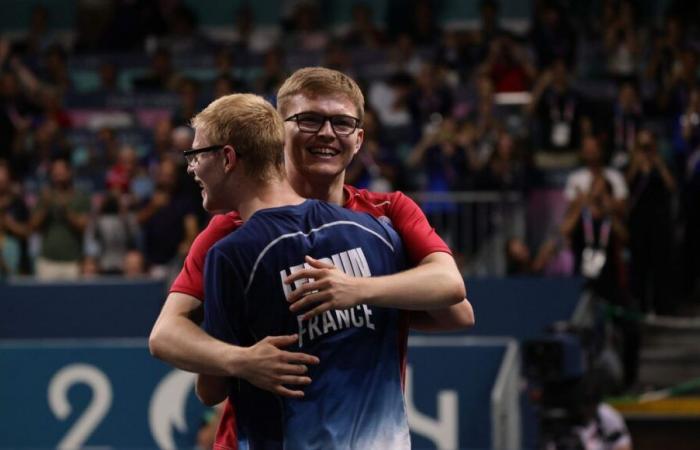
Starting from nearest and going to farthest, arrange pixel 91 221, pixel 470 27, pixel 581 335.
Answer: pixel 581 335
pixel 91 221
pixel 470 27

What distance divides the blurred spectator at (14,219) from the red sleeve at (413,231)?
9.91 metres

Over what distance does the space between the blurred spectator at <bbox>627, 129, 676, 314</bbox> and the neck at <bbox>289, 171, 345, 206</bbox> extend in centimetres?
847

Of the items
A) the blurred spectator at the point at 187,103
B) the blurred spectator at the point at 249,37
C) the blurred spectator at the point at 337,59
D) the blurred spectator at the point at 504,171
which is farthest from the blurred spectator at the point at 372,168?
the blurred spectator at the point at 249,37

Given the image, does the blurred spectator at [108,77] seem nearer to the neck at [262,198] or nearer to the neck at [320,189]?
the neck at [320,189]

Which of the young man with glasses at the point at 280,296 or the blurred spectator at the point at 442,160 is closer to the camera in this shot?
the young man with glasses at the point at 280,296

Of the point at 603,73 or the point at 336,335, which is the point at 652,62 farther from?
the point at 336,335

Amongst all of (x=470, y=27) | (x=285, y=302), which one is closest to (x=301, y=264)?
(x=285, y=302)

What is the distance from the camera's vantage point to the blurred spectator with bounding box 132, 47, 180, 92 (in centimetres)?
1698

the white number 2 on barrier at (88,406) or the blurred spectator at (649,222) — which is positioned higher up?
the blurred spectator at (649,222)

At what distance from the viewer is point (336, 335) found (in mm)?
3525

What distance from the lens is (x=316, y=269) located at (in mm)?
3439

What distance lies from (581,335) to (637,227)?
2869mm

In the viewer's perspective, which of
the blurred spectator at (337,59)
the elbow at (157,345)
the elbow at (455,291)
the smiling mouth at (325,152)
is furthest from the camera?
the blurred spectator at (337,59)

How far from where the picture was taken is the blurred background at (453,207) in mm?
10016
